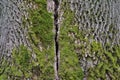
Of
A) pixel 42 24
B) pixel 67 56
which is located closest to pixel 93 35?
pixel 67 56

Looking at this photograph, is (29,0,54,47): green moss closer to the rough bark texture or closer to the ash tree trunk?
the rough bark texture

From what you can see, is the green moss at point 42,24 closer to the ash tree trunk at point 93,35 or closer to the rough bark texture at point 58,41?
the rough bark texture at point 58,41

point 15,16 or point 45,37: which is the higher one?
point 15,16

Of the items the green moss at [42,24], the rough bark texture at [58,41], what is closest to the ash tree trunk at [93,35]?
the rough bark texture at [58,41]

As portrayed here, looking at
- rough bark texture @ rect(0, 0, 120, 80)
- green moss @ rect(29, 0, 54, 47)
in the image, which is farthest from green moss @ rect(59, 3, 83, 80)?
green moss @ rect(29, 0, 54, 47)

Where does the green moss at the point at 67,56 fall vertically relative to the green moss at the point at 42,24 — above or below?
below

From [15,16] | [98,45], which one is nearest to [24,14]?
[15,16]

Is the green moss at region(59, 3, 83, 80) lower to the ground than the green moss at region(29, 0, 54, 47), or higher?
lower

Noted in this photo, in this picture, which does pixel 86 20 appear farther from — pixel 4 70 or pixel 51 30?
pixel 4 70

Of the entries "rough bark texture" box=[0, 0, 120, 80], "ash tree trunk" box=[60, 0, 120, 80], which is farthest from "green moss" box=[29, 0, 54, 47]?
"ash tree trunk" box=[60, 0, 120, 80]

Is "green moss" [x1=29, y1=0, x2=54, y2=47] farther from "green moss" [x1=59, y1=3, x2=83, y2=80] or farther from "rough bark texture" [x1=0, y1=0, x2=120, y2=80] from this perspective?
"green moss" [x1=59, y1=3, x2=83, y2=80]

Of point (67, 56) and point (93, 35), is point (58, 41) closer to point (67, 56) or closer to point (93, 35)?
point (67, 56)
